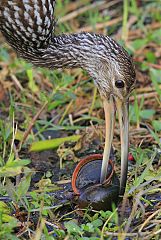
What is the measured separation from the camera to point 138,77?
242 inches

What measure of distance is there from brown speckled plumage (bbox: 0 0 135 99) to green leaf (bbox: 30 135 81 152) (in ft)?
1.74

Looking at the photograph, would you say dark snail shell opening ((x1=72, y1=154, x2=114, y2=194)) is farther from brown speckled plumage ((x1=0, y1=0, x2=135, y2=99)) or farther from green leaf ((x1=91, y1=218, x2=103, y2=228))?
brown speckled plumage ((x1=0, y1=0, x2=135, y2=99))

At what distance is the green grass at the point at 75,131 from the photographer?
3.99m

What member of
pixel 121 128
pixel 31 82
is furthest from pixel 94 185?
pixel 31 82

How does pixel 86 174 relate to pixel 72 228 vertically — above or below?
above

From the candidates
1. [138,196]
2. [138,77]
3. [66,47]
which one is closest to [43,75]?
[138,77]

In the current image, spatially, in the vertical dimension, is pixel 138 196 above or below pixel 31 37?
below

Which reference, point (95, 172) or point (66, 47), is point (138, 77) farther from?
point (95, 172)

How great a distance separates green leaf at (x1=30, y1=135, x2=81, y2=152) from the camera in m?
5.23

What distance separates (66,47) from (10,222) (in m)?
1.58

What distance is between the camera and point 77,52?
16.2 ft

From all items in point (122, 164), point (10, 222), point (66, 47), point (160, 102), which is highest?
point (66, 47)

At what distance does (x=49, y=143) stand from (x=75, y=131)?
1.05 feet

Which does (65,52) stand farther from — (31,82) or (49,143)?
(31,82)
